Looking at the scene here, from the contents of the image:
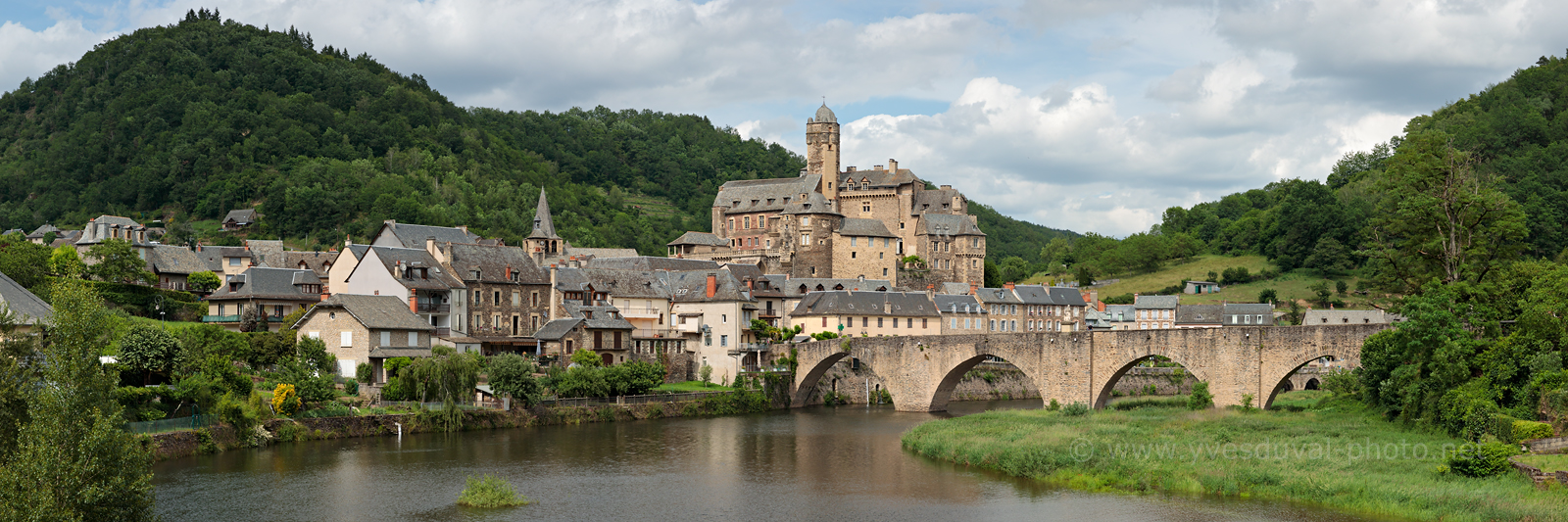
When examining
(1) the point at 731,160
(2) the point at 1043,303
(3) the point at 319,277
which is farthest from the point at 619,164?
(3) the point at 319,277

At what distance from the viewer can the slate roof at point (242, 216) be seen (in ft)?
371

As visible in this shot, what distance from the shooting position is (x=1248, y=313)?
96.9 m

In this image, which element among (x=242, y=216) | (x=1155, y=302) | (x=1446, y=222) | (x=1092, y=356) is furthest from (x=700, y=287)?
(x=242, y=216)

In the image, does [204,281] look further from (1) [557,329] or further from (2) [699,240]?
(2) [699,240]

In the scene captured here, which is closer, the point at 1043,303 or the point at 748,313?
the point at 748,313

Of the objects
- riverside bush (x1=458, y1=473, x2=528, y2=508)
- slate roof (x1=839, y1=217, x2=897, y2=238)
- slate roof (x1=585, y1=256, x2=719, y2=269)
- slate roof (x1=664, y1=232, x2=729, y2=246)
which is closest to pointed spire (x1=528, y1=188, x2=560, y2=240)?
slate roof (x1=585, y1=256, x2=719, y2=269)

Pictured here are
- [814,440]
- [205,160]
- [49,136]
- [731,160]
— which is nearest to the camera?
[814,440]

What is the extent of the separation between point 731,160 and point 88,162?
265 feet

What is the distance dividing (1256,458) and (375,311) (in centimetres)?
3888

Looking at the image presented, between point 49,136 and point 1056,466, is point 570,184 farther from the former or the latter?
point 1056,466

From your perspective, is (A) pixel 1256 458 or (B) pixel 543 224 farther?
(B) pixel 543 224

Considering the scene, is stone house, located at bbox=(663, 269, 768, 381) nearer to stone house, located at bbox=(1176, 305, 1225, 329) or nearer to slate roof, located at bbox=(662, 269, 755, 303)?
slate roof, located at bbox=(662, 269, 755, 303)

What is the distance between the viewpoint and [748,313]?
72.9 metres

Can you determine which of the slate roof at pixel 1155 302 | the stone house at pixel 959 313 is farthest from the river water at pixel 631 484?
the slate roof at pixel 1155 302
